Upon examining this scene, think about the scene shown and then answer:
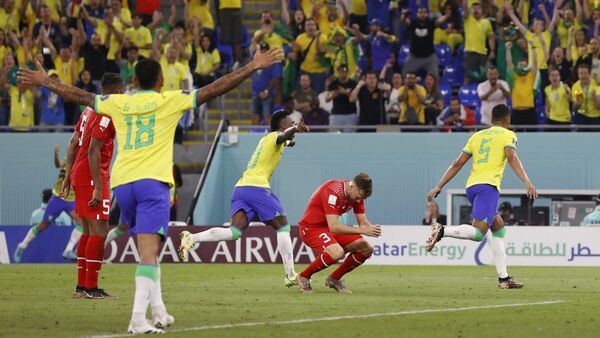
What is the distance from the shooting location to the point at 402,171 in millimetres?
29562

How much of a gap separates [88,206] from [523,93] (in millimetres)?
15932

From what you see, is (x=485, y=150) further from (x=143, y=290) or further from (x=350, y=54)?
(x=350, y=54)

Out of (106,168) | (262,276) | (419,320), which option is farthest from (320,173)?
(419,320)

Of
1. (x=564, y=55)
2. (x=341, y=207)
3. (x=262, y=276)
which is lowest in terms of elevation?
(x=262, y=276)

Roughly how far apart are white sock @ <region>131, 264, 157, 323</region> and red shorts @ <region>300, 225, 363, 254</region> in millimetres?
5807

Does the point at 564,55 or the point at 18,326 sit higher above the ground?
the point at 564,55

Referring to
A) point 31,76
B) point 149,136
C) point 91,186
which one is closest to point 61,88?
point 31,76

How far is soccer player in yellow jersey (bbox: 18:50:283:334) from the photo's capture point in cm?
1102

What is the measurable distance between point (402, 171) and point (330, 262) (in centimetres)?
1338

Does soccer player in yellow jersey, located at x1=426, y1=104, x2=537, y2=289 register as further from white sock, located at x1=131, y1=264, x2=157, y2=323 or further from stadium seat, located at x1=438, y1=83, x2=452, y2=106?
stadium seat, located at x1=438, y1=83, x2=452, y2=106

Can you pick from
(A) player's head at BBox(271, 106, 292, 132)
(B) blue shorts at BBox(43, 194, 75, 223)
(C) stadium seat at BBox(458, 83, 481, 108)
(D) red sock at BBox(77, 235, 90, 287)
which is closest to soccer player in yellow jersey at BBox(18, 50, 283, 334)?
(D) red sock at BBox(77, 235, 90, 287)

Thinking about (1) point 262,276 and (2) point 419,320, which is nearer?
(2) point 419,320

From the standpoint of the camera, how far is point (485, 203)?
57.0 ft

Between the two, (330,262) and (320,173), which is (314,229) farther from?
(320,173)
